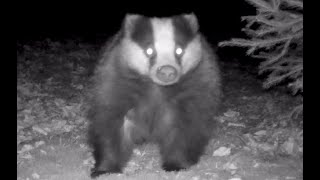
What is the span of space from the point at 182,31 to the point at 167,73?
0.45 meters

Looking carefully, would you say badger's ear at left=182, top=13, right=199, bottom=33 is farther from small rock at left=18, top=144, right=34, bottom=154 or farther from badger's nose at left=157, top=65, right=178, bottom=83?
small rock at left=18, top=144, right=34, bottom=154

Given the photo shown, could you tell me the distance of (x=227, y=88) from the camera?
20.6ft

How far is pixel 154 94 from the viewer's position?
13.3 feet

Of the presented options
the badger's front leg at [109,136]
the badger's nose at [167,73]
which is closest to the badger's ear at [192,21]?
the badger's nose at [167,73]

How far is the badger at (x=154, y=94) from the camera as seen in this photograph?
3921mm

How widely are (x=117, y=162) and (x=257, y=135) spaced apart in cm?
151

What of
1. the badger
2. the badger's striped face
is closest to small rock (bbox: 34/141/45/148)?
the badger

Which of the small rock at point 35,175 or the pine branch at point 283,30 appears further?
the small rock at point 35,175

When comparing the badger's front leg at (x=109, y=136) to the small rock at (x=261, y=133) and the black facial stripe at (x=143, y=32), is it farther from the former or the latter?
the small rock at (x=261, y=133)

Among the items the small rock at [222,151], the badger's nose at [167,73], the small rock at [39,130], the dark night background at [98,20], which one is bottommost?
the small rock at [39,130]

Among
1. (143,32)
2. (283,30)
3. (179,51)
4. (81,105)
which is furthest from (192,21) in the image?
(81,105)

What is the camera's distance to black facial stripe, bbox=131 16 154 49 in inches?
154

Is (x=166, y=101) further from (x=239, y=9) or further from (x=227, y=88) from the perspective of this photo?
(x=239, y=9)

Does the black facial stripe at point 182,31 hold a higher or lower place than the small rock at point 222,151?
higher
